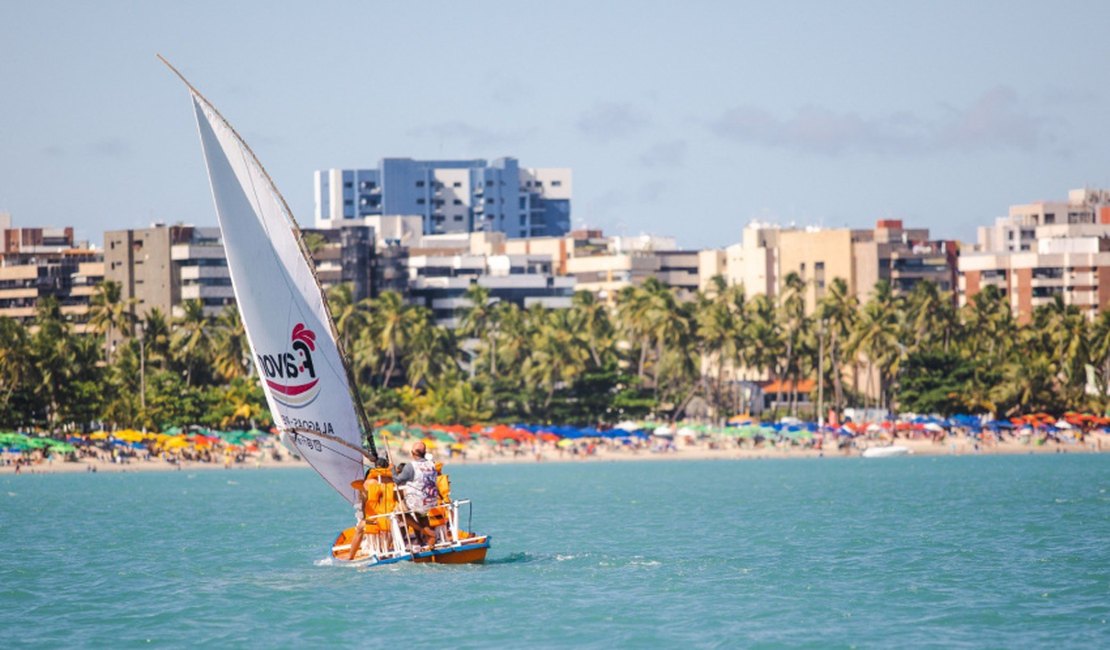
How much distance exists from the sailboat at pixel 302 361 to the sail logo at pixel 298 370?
2 centimetres

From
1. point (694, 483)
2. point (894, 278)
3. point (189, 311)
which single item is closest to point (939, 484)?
point (694, 483)

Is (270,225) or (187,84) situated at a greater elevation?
(187,84)

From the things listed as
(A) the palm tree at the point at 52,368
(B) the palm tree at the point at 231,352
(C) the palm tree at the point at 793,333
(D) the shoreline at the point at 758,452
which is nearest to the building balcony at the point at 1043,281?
(C) the palm tree at the point at 793,333

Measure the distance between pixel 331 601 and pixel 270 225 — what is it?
774 cm

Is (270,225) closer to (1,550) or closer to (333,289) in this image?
(1,550)

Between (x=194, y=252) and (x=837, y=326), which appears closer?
(x=837, y=326)

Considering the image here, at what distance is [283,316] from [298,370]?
118 cm

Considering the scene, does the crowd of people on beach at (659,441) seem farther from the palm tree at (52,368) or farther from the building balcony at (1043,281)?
the building balcony at (1043,281)

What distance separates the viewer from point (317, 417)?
A: 39.5 metres

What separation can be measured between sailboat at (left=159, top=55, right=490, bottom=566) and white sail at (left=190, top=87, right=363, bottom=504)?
2cm

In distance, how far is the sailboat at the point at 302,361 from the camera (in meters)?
38.6

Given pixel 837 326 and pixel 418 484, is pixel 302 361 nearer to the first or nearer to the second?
pixel 418 484

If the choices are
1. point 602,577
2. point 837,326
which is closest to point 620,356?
point 837,326

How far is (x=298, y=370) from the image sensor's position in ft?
129
